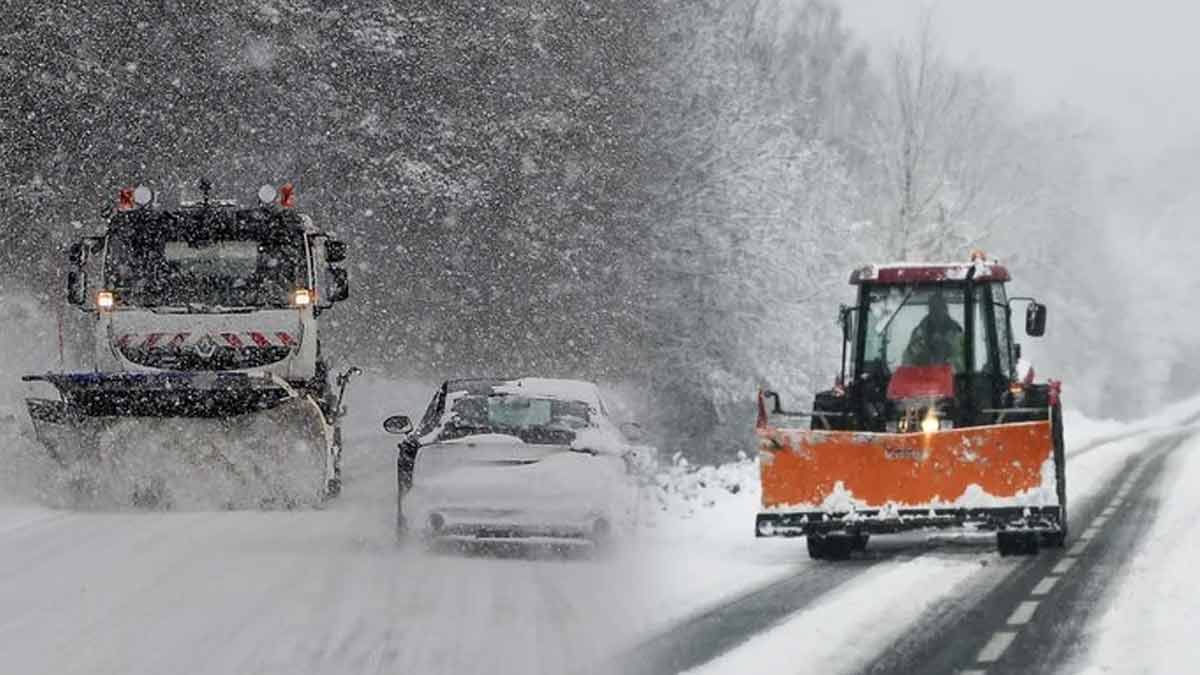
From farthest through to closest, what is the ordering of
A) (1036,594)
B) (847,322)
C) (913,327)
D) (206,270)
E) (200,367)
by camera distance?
(206,270) → (200,367) → (847,322) → (913,327) → (1036,594)

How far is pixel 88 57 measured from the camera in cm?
2991

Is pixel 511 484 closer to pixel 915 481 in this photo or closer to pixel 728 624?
pixel 728 624

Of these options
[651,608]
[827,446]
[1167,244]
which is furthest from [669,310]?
[1167,244]

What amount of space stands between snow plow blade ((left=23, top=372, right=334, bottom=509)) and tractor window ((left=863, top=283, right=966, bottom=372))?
5098 mm

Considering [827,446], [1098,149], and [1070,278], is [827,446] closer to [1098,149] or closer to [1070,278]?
[1070,278]

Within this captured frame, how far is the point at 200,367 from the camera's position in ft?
61.9

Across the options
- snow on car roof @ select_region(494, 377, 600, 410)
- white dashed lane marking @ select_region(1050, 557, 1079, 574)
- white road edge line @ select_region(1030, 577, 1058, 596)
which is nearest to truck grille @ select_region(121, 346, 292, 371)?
snow on car roof @ select_region(494, 377, 600, 410)

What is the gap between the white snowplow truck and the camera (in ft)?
58.7

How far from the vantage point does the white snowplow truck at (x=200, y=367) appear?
17.9m

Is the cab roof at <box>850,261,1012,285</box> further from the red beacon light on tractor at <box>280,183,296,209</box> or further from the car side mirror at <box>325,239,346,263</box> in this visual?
the red beacon light on tractor at <box>280,183,296,209</box>

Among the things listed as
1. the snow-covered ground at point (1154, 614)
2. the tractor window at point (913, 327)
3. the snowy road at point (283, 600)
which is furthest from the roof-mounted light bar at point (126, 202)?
the snow-covered ground at point (1154, 614)

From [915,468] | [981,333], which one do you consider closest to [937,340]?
[981,333]

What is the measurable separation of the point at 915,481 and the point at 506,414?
340 centimetres

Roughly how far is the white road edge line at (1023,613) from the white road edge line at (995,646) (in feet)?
1.80
